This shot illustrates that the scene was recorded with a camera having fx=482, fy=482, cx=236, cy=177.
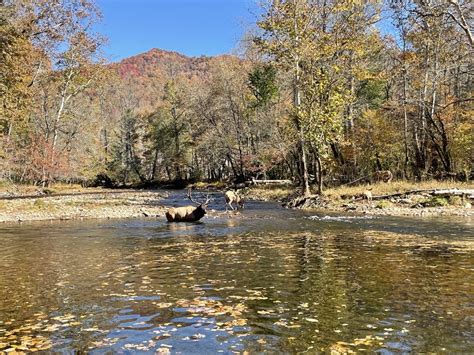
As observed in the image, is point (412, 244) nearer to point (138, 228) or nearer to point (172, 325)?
point (172, 325)

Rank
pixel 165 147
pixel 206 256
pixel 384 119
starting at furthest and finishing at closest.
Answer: pixel 165 147 → pixel 384 119 → pixel 206 256

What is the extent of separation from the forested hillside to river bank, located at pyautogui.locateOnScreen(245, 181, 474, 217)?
343cm

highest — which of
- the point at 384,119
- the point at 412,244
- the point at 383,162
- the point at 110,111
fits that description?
the point at 110,111

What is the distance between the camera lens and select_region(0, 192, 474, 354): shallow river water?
6.97m

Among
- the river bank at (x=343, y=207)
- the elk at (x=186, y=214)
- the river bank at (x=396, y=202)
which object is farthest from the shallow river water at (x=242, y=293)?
the river bank at (x=343, y=207)

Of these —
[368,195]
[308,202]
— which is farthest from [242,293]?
[308,202]

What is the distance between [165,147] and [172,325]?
78.9 meters

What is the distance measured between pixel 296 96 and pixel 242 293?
31.3 meters

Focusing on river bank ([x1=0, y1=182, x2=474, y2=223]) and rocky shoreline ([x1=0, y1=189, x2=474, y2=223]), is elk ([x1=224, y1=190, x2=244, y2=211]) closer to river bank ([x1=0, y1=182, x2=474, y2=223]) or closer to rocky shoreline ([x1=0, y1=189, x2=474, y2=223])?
river bank ([x1=0, y1=182, x2=474, y2=223])

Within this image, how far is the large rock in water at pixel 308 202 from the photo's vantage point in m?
33.9

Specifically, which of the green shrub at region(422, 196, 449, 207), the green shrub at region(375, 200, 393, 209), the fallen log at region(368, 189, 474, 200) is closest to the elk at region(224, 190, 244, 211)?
the green shrub at region(375, 200, 393, 209)

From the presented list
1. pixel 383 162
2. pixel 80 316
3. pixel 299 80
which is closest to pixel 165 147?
pixel 383 162

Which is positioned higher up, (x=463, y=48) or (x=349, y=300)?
(x=463, y=48)

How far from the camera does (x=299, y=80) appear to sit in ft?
123
